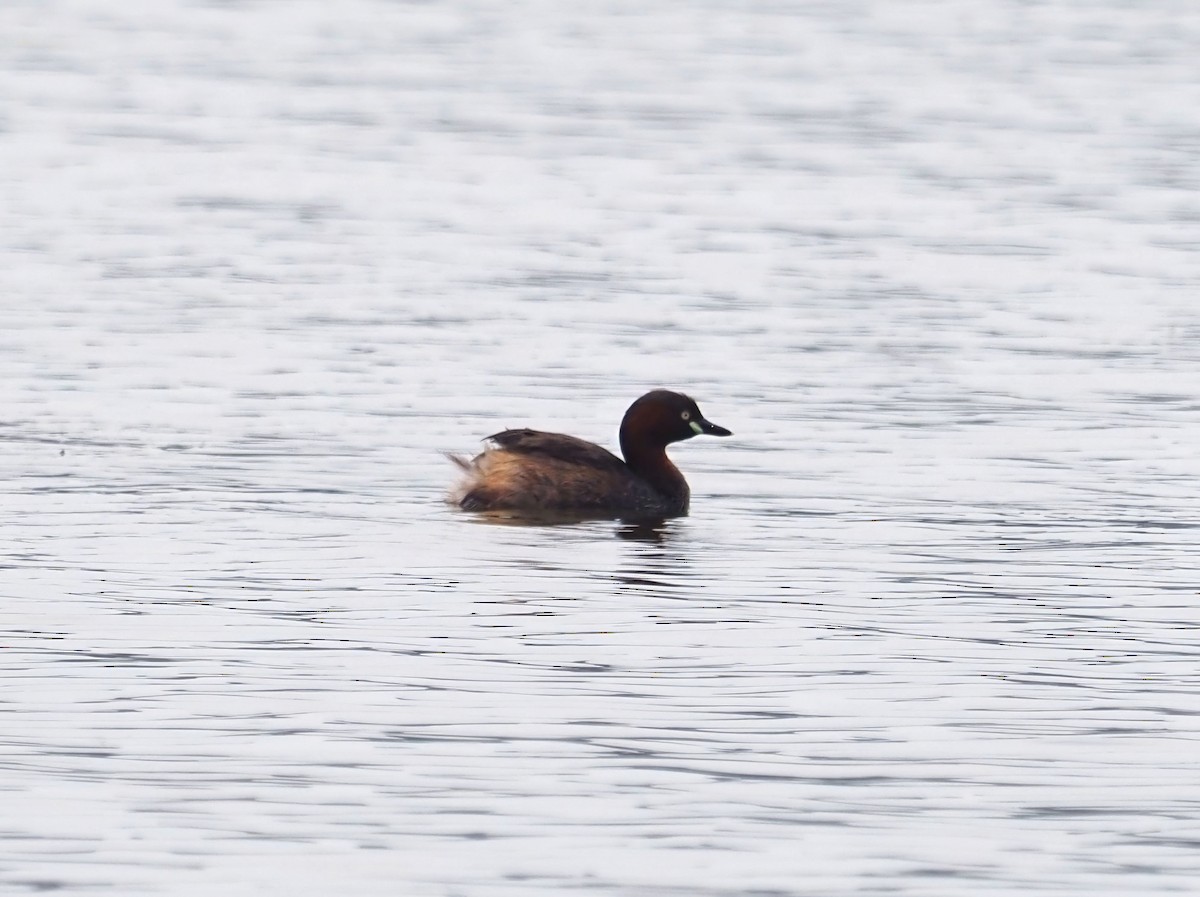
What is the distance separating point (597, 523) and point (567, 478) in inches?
11.2

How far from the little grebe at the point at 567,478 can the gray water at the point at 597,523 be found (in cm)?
31

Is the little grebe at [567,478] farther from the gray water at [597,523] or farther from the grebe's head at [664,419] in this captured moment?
the gray water at [597,523]

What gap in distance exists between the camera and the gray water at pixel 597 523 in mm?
8273

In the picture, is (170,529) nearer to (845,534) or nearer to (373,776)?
(845,534)

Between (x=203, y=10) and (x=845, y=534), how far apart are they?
40.5 m

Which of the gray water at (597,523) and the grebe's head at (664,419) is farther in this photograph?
the grebe's head at (664,419)

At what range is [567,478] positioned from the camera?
47.7 ft

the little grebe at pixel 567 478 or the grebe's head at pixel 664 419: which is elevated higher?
the grebe's head at pixel 664 419

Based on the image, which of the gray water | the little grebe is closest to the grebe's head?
the little grebe

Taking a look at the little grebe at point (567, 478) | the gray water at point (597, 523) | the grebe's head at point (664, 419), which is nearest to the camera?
the gray water at point (597, 523)

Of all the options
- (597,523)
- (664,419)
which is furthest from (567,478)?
(664,419)

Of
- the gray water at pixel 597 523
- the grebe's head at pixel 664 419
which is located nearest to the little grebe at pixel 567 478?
the grebe's head at pixel 664 419

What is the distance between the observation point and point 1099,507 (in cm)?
1433

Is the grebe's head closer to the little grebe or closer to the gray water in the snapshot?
the little grebe
